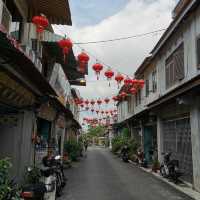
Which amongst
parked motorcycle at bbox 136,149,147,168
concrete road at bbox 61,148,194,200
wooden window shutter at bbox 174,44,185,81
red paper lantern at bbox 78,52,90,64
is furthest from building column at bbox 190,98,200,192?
parked motorcycle at bbox 136,149,147,168

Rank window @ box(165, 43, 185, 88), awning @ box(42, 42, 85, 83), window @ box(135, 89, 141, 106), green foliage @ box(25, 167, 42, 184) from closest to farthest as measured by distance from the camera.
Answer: green foliage @ box(25, 167, 42, 184)
window @ box(165, 43, 185, 88)
awning @ box(42, 42, 85, 83)
window @ box(135, 89, 141, 106)

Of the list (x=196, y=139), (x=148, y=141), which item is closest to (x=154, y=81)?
(x=148, y=141)

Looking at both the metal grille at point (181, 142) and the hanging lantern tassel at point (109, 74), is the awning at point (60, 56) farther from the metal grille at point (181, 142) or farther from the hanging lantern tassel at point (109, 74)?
the metal grille at point (181, 142)

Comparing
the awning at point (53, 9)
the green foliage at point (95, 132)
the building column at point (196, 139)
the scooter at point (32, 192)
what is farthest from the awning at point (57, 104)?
the green foliage at point (95, 132)

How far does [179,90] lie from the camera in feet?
31.0

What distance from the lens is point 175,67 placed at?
1265cm

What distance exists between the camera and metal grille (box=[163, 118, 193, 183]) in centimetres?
1059

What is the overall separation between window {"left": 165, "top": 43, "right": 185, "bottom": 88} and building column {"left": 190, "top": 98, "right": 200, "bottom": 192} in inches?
96.4

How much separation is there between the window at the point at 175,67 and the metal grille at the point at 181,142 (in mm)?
2035

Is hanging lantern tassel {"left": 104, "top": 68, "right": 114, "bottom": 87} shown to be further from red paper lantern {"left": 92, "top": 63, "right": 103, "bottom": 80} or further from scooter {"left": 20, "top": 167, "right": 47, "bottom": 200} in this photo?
scooter {"left": 20, "top": 167, "right": 47, "bottom": 200}

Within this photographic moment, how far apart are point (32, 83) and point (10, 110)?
3.66 ft

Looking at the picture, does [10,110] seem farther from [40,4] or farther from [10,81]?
[40,4]

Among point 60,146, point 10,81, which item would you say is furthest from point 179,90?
point 60,146

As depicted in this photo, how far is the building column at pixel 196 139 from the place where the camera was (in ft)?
30.7
